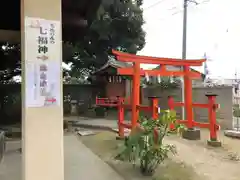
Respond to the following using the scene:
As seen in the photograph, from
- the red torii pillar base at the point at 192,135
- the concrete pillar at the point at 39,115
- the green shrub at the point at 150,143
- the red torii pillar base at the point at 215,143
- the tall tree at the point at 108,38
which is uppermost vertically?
the tall tree at the point at 108,38

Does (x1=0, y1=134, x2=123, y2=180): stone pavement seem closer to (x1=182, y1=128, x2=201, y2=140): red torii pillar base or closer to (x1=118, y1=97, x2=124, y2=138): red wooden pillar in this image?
(x1=118, y1=97, x2=124, y2=138): red wooden pillar

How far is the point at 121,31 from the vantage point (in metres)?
13.2

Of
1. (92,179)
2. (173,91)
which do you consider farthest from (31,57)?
(173,91)

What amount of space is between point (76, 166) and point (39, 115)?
2.26 meters

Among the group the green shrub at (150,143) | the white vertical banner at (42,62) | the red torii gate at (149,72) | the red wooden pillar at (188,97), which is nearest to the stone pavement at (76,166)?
the green shrub at (150,143)

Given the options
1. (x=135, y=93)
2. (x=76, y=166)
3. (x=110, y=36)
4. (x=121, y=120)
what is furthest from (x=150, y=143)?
(x=110, y=36)

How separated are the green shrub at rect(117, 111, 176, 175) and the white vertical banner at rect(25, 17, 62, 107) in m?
1.93

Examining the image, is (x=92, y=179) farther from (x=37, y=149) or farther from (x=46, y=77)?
(x=46, y=77)

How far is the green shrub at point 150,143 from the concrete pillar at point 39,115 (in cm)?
177

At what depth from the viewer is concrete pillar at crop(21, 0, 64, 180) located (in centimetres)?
228

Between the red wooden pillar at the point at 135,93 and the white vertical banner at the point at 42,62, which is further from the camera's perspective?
the red wooden pillar at the point at 135,93

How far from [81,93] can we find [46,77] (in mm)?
12856

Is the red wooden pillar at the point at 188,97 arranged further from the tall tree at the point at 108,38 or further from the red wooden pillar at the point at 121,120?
the tall tree at the point at 108,38

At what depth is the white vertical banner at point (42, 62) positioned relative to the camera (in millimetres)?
2291
